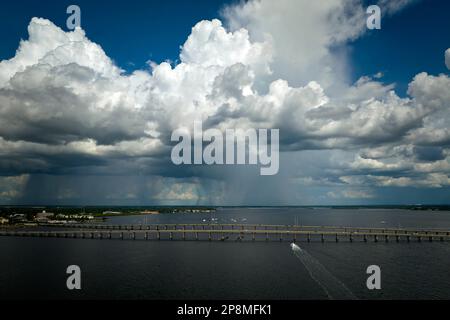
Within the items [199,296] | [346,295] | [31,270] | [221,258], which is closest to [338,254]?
[221,258]

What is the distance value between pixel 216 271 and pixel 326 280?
23.5 m

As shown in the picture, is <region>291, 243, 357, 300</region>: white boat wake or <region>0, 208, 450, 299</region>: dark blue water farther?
<region>0, 208, 450, 299</region>: dark blue water

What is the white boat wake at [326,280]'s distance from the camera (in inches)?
2215

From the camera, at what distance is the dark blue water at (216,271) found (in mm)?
57719

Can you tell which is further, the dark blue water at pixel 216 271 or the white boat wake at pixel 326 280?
the dark blue water at pixel 216 271

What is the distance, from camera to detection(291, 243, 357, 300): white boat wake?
56.2 metres

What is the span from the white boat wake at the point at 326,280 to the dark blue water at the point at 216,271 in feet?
3.61

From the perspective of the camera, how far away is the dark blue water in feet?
189

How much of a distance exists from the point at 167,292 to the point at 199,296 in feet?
20.1

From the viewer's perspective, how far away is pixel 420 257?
9481 centimetres

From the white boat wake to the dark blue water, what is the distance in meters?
1.10
